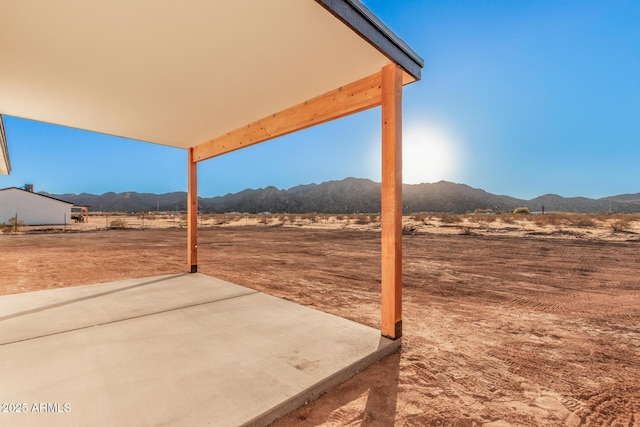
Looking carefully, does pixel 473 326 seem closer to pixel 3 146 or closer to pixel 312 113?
pixel 312 113

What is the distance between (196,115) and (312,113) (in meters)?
2.05

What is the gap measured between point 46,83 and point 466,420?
5.67 metres

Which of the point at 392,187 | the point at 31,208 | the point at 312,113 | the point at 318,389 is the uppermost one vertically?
the point at 312,113

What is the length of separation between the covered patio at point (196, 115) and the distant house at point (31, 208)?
108 ft

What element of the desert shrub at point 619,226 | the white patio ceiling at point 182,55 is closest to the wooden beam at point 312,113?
the white patio ceiling at point 182,55

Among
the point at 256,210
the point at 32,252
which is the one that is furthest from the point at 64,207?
the point at 256,210

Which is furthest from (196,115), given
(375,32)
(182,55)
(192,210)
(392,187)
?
(392,187)

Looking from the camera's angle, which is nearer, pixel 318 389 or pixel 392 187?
pixel 318 389

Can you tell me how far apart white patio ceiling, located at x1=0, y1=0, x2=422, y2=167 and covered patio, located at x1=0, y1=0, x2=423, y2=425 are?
0.6 inches

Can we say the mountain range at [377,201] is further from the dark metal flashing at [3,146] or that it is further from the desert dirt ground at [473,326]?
the dark metal flashing at [3,146]

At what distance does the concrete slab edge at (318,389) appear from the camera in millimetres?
1860

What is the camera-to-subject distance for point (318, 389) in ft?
7.26

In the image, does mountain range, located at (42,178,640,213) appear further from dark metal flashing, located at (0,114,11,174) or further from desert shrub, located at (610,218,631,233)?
dark metal flashing, located at (0,114,11,174)

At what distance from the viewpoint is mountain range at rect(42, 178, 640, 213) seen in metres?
80.9
